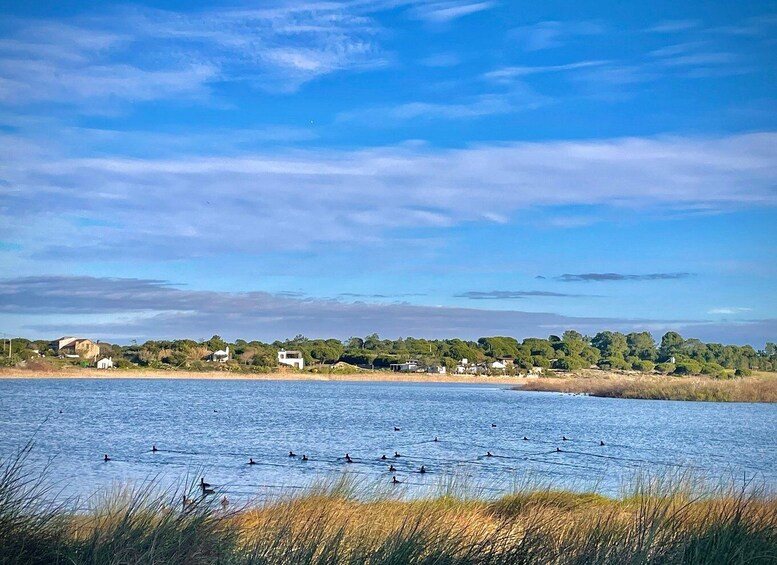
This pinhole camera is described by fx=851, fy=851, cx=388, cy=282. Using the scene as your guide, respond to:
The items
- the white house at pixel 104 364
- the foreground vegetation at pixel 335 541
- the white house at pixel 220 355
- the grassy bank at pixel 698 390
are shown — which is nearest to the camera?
the foreground vegetation at pixel 335 541

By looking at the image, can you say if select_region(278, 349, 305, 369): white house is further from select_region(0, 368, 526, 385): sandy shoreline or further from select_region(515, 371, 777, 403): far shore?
select_region(515, 371, 777, 403): far shore

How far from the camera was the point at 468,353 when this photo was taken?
169375mm

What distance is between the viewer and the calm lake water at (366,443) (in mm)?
23406

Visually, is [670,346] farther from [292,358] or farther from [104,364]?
[104,364]

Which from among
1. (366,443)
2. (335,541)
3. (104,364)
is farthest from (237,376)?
(335,541)

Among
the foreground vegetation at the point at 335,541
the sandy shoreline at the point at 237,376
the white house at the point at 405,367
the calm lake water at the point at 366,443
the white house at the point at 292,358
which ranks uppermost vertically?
the white house at the point at 292,358

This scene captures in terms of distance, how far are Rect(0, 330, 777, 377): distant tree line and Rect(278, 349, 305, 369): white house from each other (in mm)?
1497

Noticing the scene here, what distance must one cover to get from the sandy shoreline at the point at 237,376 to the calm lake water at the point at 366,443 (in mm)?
49475

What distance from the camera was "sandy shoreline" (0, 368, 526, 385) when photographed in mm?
111812

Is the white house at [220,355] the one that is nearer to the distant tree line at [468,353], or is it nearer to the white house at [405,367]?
the distant tree line at [468,353]

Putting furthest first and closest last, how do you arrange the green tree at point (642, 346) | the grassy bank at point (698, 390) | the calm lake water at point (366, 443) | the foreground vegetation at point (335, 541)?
the green tree at point (642, 346), the grassy bank at point (698, 390), the calm lake water at point (366, 443), the foreground vegetation at point (335, 541)

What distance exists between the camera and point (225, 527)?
8.58m

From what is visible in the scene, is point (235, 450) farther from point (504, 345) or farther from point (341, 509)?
point (504, 345)

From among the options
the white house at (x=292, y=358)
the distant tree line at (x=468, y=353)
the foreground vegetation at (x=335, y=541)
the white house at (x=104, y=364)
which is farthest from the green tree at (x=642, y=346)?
the foreground vegetation at (x=335, y=541)
